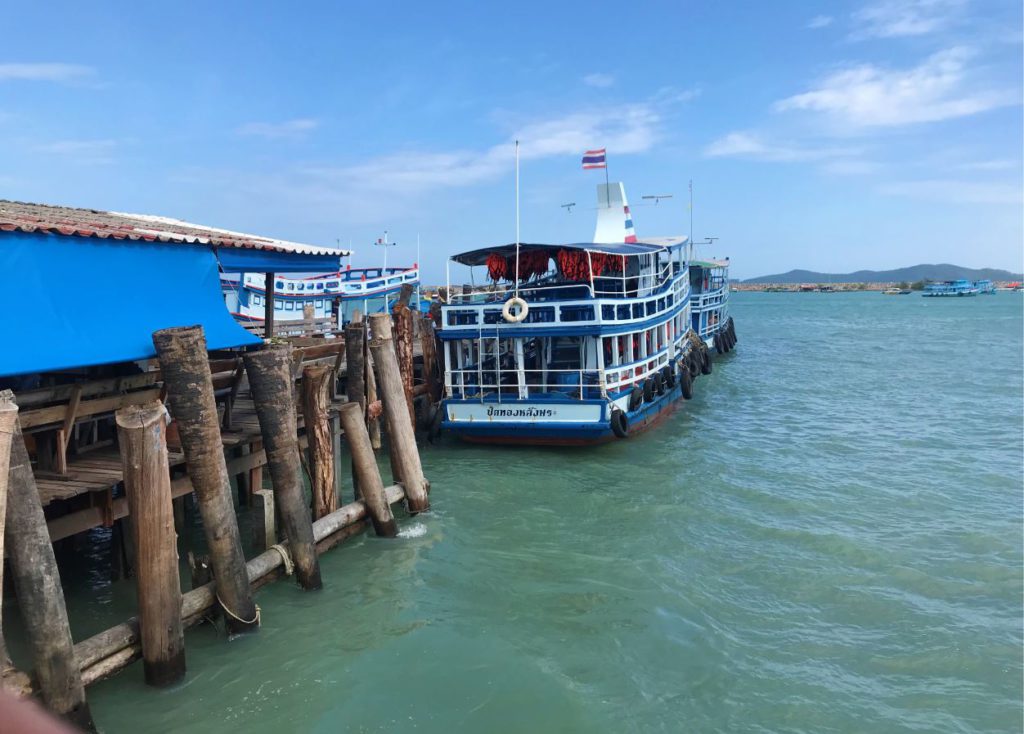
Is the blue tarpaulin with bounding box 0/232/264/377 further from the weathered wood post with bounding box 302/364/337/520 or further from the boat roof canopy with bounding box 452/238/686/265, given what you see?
the boat roof canopy with bounding box 452/238/686/265

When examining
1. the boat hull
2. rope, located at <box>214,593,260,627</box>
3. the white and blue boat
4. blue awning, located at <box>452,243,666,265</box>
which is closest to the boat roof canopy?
blue awning, located at <box>452,243,666,265</box>

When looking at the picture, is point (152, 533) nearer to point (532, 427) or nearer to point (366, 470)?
point (366, 470)

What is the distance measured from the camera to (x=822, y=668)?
8.14m

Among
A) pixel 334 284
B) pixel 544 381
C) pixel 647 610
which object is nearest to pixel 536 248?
pixel 544 381

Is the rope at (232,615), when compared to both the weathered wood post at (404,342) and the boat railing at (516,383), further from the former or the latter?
the boat railing at (516,383)

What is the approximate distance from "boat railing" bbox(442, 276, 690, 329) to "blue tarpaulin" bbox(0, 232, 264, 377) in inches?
310

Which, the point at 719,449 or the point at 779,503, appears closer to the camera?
the point at 779,503

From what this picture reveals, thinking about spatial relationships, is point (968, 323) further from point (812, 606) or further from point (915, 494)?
point (812, 606)

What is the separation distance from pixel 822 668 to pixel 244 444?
26.1 feet

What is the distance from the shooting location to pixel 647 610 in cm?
934

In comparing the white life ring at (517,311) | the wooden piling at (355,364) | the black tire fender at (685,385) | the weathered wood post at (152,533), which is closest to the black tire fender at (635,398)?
the white life ring at (517,311)

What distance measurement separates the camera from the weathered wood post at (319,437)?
32.0ft

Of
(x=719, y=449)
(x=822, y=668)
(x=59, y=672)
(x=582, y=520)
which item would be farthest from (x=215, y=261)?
(x=719, y=449)

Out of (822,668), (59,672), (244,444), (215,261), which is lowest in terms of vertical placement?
(822,668)
